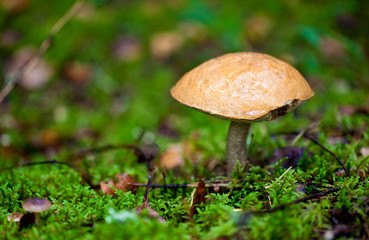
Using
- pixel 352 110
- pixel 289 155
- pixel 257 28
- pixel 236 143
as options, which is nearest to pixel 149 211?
pixel 236 143

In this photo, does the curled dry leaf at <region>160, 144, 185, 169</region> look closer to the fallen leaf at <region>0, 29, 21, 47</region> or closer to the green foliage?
the green foliage

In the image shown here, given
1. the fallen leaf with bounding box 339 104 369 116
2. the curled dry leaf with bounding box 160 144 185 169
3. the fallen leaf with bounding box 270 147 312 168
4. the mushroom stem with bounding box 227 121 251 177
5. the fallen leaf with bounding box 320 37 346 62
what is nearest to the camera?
the mushroom stem with bounding box 227 121 251 177

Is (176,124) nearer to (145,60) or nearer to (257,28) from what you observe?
(145,60)

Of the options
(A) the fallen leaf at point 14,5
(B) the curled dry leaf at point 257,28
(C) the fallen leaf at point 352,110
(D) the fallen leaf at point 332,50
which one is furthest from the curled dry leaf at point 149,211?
(A) the fallen leaf at point 14,5

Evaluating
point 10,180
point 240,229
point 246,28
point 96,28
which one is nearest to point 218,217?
point 240,229

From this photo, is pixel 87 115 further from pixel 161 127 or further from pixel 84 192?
pixel 84 192

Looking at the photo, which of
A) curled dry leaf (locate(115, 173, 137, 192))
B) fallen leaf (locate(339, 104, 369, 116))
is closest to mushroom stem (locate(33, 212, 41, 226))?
curled dry leaf (locate(115, 173, 137, 192))

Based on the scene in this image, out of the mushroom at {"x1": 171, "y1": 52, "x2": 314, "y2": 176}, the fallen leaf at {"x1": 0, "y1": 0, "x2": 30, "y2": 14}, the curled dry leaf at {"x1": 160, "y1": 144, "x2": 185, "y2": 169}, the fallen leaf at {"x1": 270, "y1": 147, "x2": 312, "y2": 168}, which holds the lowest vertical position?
the curled dry leaf at {"x1": 160, "y1": 144, "x2": 185, "y2": 169}

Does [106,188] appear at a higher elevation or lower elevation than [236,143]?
lower
